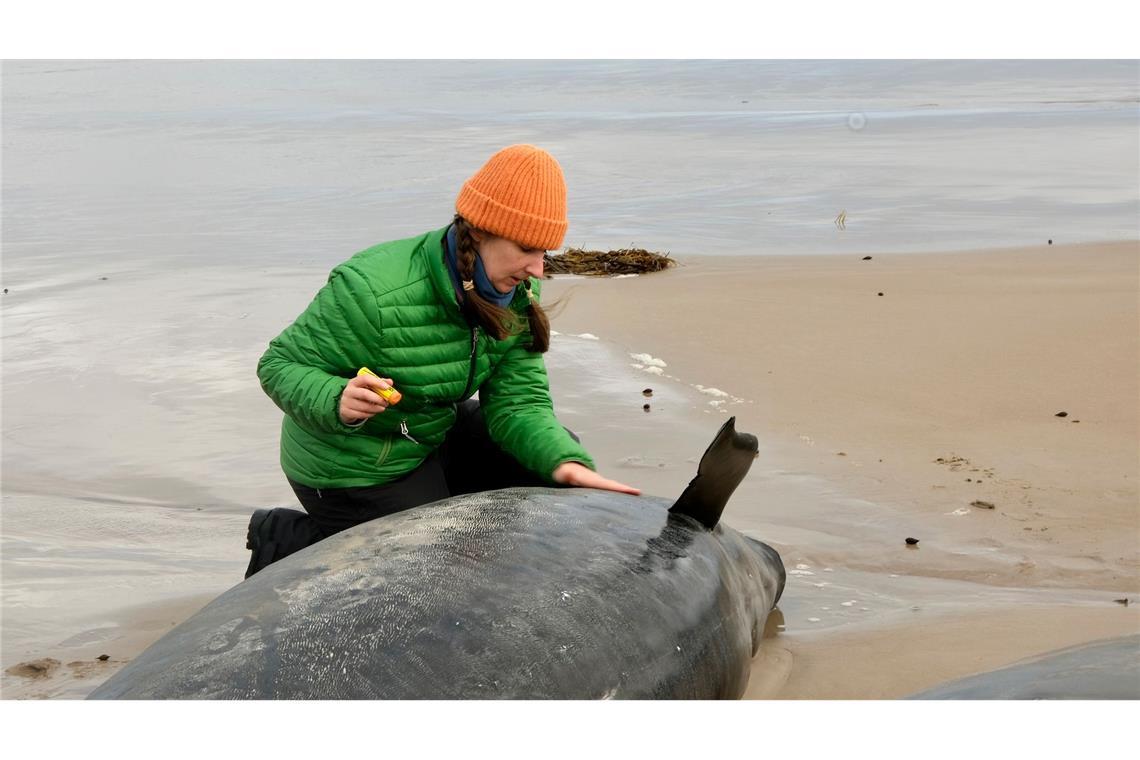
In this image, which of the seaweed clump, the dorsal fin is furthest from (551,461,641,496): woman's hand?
the seaweed clump

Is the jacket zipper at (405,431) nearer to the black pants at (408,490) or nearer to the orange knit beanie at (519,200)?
the black pants at (408,490)

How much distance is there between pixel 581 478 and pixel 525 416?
0.33m

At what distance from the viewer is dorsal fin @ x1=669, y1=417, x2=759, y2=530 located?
3.91m

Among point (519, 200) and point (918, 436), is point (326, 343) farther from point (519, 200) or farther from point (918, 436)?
point (918, 436)

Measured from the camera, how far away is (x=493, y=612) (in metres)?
3.04

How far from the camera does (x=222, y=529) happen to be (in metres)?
5.46

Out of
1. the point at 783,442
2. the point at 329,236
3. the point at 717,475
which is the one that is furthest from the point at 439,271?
the point at 329,236

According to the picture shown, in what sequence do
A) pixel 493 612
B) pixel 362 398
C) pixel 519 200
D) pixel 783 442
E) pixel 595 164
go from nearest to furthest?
pixel 493 612, pixel 362 398, pixel 519 200, pixel 783 442, pixel 595 164

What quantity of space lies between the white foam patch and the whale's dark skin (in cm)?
384

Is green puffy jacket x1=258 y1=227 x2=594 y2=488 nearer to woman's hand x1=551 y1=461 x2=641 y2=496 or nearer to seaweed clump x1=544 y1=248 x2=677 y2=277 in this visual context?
woman's hand x1=551 y1=461 x2=641 y2=496

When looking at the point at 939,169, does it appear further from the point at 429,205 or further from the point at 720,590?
the point at 720,590

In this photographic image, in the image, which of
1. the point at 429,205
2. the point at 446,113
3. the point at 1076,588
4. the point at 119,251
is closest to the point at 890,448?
the point at 1076,588

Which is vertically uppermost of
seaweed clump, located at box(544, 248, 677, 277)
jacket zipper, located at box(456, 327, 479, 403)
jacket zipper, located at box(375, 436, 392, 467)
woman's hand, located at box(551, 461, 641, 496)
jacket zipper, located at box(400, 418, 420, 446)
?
jacket zipper, located at box(456, 327, 479, 403)

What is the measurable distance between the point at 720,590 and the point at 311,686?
1.45m
